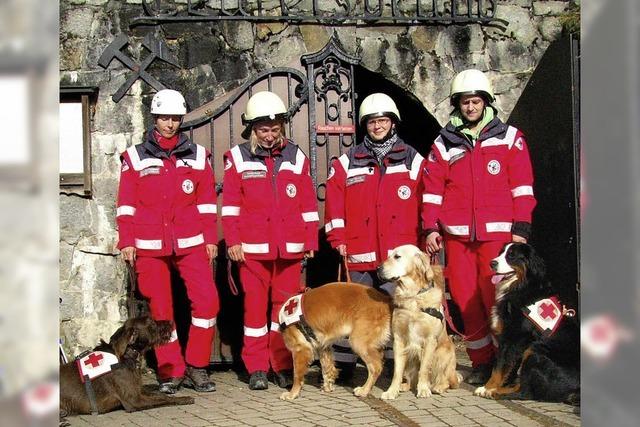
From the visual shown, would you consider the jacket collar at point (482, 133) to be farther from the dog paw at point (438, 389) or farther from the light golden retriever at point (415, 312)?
the dog paw at point (438, 389)

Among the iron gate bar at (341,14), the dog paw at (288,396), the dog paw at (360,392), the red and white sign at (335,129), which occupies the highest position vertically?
the iron gate bar at (341,14)

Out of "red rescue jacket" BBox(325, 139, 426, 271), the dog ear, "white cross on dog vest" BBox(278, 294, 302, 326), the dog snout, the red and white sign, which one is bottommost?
the dog snout

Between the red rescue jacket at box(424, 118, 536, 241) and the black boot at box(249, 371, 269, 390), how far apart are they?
1632 mm

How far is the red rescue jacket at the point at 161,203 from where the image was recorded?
236 inches

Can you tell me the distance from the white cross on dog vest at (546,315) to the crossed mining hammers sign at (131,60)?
141 inches

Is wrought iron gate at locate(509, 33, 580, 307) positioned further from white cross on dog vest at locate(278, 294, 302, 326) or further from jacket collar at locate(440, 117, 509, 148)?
white cross on dog vest at locate(278, 294, 302, 326)

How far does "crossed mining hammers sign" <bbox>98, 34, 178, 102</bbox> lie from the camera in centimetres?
697

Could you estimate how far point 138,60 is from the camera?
7016 millimetres

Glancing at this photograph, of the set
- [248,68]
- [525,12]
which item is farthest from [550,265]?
[248,68]

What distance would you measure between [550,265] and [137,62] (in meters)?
3.79

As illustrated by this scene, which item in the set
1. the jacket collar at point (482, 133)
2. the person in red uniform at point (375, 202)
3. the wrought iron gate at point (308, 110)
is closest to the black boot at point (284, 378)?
the person in red uniform at point (375, 202)

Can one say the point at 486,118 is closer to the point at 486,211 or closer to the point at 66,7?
the point at 486,211
